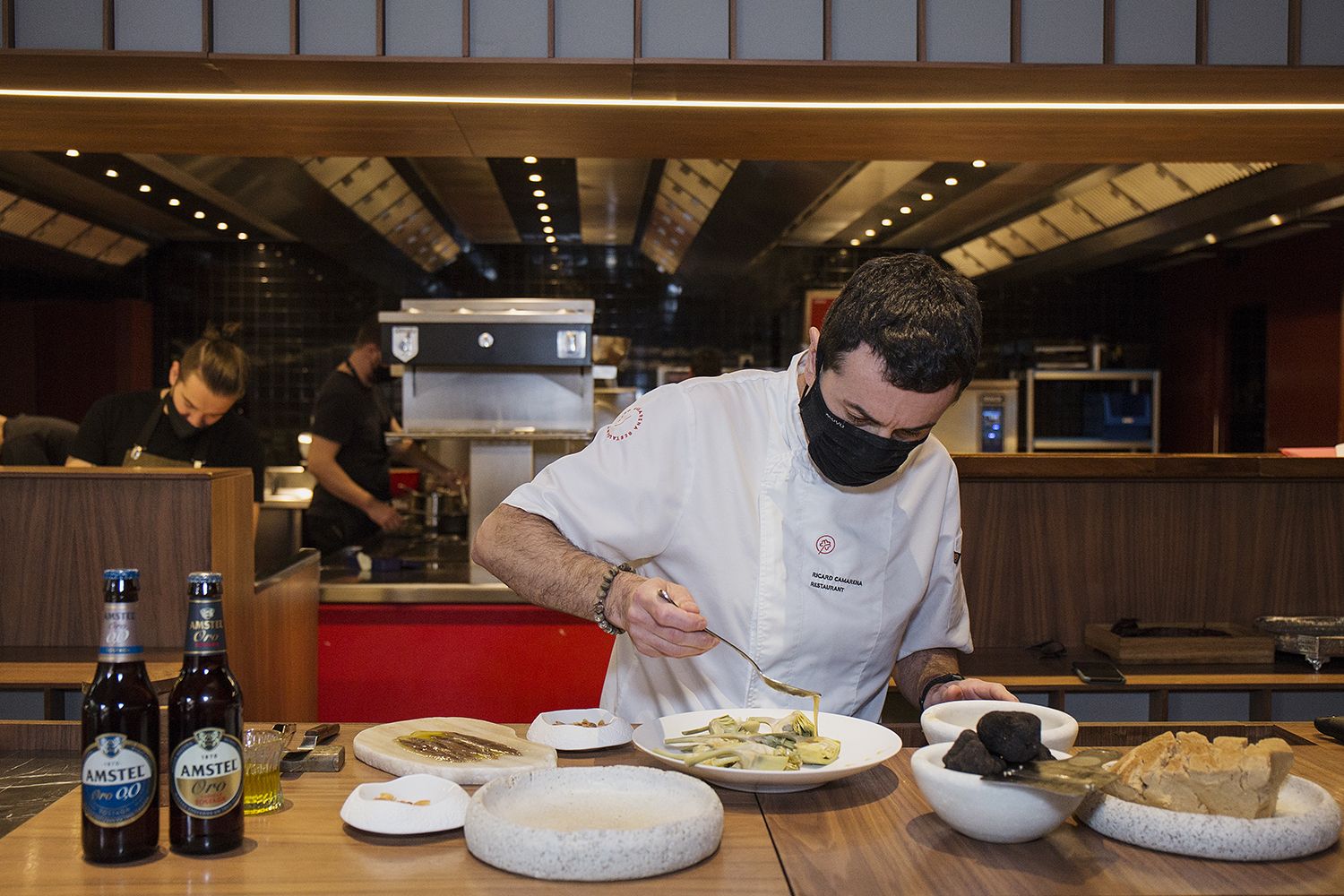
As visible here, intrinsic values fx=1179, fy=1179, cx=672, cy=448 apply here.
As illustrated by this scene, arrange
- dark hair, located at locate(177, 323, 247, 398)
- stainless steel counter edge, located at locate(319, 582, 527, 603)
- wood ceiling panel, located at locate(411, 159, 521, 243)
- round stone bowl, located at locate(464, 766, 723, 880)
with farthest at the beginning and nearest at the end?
wood ceiling panel, located at locate(411, 159, 521, 243) < dark hair, located at locate(177, 323, 247, 398) < stainless steel counter edge, located at locate(319, 582, 527, 603) < round stone bowl, located at locate(464, 766, 723, 880)

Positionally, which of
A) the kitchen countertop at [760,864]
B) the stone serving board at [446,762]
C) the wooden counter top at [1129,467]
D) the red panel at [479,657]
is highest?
the wooden counter top at [1129,467]

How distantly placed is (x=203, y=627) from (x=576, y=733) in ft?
1.88

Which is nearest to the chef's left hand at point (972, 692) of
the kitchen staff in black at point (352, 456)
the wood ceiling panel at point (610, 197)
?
the kitchen staff in black at point (352, 456)

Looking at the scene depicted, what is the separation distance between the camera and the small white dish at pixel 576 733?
5.03 feet

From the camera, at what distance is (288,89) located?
262 cm

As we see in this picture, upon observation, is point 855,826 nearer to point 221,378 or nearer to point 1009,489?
point 1009,489

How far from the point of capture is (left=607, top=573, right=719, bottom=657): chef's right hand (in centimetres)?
141

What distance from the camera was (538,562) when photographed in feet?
5.64

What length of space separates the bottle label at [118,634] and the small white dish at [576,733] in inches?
22.7

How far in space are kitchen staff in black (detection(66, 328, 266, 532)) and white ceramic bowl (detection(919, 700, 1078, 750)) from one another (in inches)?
116

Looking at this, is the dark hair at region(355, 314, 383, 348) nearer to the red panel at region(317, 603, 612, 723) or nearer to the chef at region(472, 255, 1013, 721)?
the red panel at region(317, 603, 612, 723)

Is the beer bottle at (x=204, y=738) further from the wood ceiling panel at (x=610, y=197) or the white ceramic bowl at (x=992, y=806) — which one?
the wood ceiling panel at (x=610, y=197)

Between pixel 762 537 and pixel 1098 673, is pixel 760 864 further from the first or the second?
pixel 1098 673

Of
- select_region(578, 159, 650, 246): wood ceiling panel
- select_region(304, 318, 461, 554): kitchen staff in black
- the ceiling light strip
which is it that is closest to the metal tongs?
the ceiling light strip
